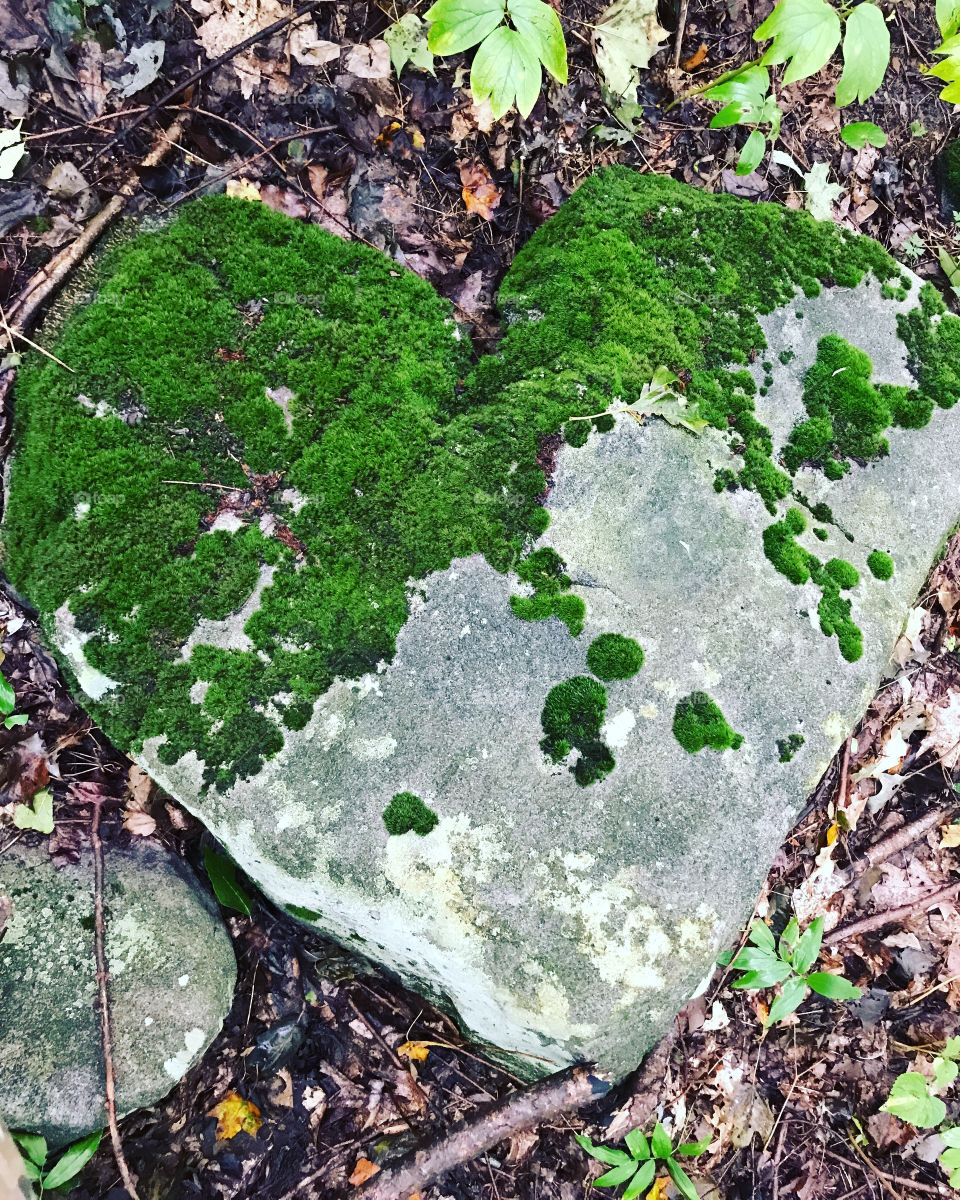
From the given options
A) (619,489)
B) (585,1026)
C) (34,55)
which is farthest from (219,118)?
(585,1026)

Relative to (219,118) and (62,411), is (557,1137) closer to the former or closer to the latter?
(62,411)

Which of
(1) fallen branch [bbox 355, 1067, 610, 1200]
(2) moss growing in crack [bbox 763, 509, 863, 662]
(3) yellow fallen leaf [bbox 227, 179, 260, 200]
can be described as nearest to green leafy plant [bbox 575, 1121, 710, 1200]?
(1) fallen branch [bbox 355, 1067, 610, 1200]

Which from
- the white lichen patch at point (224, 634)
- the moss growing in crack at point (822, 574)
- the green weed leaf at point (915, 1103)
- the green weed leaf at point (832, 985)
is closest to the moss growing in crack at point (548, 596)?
the moss growing in crack at point (822, 574)

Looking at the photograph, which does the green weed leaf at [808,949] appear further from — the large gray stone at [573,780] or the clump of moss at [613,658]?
the clump of moss at [613,658]

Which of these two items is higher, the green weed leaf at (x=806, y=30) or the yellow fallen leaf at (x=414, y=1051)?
the green weed leaf at (x=806, y=30)

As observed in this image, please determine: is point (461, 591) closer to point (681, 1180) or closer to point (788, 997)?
point (788, 997)
